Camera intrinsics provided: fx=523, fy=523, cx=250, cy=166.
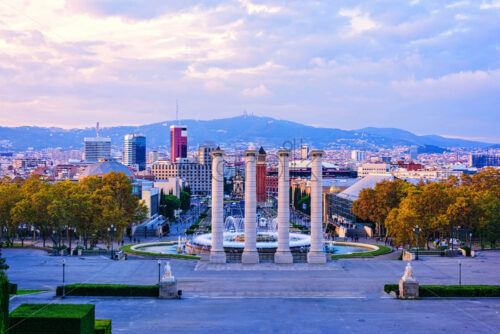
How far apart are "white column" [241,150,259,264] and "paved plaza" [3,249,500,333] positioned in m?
1.30

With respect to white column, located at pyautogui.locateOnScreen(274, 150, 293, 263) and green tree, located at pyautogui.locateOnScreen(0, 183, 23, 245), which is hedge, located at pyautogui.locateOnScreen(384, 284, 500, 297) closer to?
white column, located at pyautogui.locateOnScreen(274, 150, 293, 263)

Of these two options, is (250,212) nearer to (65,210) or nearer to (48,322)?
(65,210)

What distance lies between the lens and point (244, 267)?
4316cm

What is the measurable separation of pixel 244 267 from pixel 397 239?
62.1ft

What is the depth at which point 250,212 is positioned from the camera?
45.3 metres

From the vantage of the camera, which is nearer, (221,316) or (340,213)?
(221,316)

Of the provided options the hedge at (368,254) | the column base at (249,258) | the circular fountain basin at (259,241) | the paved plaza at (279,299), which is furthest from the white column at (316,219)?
the circular fountain basin at (259,241)

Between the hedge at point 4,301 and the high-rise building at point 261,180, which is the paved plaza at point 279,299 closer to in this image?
the hedge at point 4,301

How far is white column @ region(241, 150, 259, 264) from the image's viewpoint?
147 feet

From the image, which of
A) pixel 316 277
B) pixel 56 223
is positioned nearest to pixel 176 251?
pixel 56 223

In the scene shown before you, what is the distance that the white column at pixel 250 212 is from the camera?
44844 millimetres

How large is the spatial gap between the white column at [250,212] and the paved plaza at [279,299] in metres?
1.30

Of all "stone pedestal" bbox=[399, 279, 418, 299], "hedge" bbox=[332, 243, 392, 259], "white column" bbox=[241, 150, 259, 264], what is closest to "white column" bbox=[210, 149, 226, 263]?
"white column" bbox=[241, 150, 259, 264]

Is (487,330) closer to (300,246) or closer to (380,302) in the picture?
(380,302)
